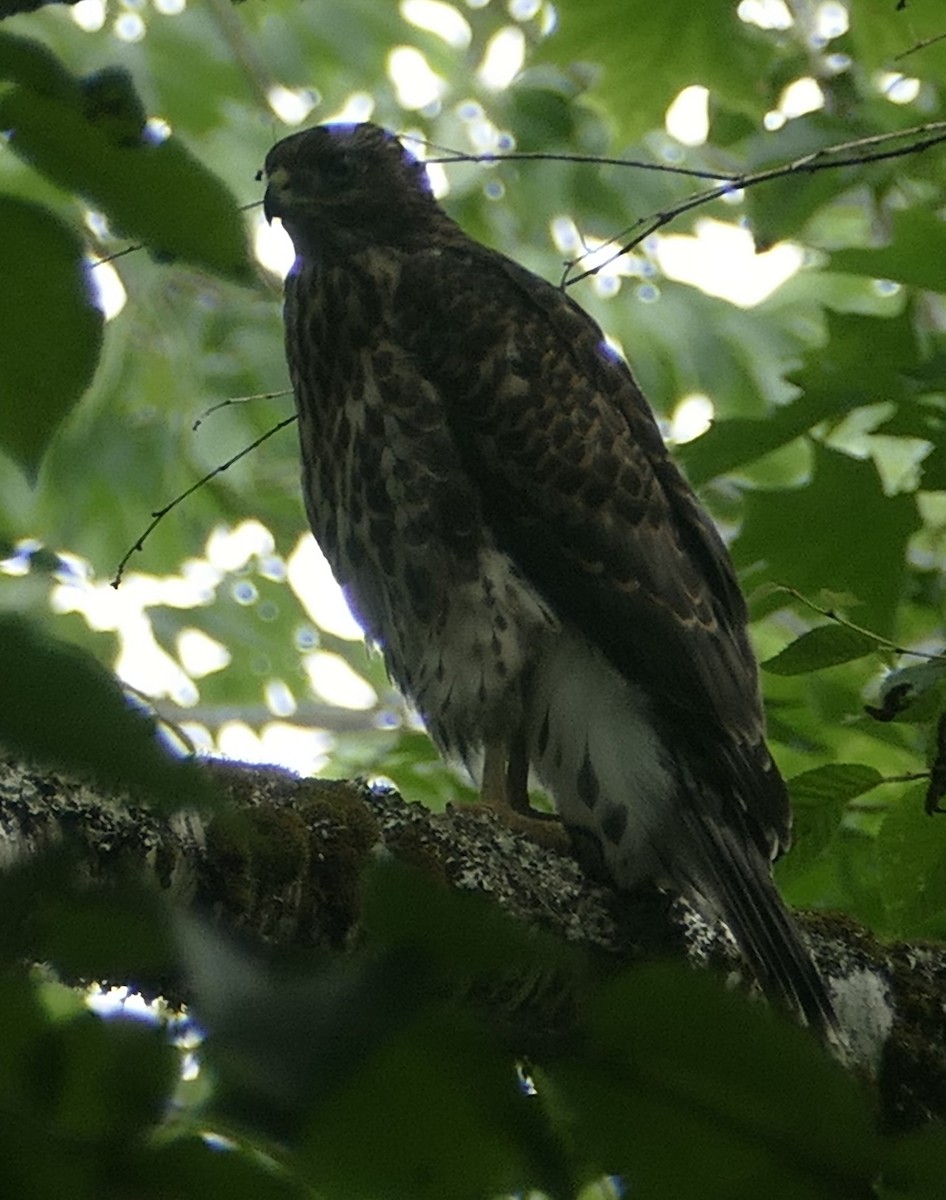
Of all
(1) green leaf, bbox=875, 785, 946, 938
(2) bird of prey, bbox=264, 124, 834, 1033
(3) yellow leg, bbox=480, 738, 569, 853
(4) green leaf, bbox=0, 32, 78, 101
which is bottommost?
(4) green leaf, bbox=0, 32, 78, 101

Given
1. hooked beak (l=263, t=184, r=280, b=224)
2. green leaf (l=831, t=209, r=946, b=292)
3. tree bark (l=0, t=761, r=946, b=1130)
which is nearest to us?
tree bark (l=0, t=761, r=946, b=1130)

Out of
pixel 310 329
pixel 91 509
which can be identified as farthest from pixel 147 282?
pixel 310 329

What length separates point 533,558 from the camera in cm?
327

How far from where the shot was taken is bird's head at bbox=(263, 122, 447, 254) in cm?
383

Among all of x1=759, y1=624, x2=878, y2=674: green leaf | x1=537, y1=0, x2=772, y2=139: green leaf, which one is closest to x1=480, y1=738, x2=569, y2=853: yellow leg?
x1=759, y1=624, x2=878, y2=674: green leaf

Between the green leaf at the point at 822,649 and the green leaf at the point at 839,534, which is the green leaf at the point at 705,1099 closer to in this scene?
the green leaf at the point at 822,649

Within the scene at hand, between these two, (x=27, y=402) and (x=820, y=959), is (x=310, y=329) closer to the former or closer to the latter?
(x=820, y=959)

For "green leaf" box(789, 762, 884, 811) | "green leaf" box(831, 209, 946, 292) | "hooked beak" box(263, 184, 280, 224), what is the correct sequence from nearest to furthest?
"green leaf" box(789, 762, 884, 811)
"green leaf" box(831, 209, 946, 292)
"hooked beak" box(263, 184, 280, 224)

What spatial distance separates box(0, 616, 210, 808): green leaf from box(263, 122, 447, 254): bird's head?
3363 millimetres

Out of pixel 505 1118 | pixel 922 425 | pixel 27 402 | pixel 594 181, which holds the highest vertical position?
pixel 594 181

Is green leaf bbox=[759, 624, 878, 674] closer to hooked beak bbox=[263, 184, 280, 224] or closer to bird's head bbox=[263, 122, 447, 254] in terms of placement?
bird's head bbox=[263, 122, 447, 254]

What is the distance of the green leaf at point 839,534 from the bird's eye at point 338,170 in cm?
127

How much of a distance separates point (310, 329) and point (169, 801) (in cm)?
315

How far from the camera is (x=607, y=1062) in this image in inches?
22.5
